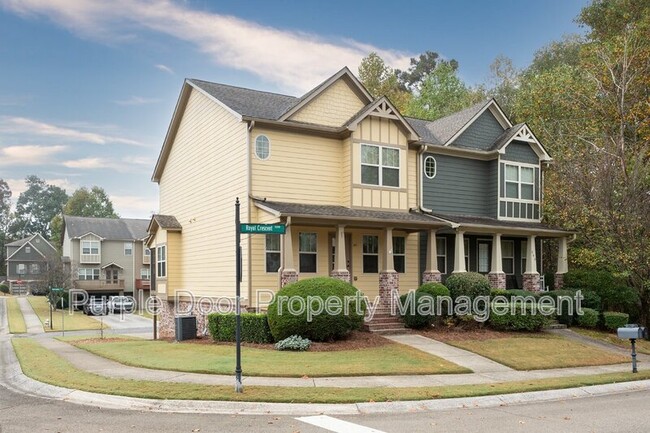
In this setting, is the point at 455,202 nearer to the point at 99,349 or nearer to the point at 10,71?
the point at 99,349

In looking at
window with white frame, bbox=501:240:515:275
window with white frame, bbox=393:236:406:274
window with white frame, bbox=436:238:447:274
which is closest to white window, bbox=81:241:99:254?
window with white frame, bbox=393:236:406:274

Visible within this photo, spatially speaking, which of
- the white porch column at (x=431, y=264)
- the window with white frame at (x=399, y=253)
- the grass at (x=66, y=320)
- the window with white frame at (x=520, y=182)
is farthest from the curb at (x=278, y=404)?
the grass at (x=66, y=320)

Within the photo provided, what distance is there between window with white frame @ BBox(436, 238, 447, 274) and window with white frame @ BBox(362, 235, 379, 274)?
3.14 metres

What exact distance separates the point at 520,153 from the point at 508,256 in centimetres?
459

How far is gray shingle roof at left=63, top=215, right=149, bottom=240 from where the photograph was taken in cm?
6178

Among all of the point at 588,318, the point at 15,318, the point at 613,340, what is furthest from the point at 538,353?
the point at 15,318

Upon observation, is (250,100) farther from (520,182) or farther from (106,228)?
(106,228)

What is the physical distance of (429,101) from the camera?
141ft

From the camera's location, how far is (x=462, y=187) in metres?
23.3

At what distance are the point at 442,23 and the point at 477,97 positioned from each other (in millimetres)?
13445

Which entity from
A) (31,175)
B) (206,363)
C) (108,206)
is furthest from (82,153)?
(31,175)

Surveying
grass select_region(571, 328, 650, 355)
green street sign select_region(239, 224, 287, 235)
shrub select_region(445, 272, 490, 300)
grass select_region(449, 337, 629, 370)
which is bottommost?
grass select_region(571, 328, 650, 355)

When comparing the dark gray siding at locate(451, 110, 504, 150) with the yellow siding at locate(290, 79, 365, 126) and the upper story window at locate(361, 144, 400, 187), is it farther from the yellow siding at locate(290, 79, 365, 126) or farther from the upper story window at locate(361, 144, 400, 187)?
the yellow siding at locate(290, 79, 365, 126)

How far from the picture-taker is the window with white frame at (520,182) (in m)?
24.0
